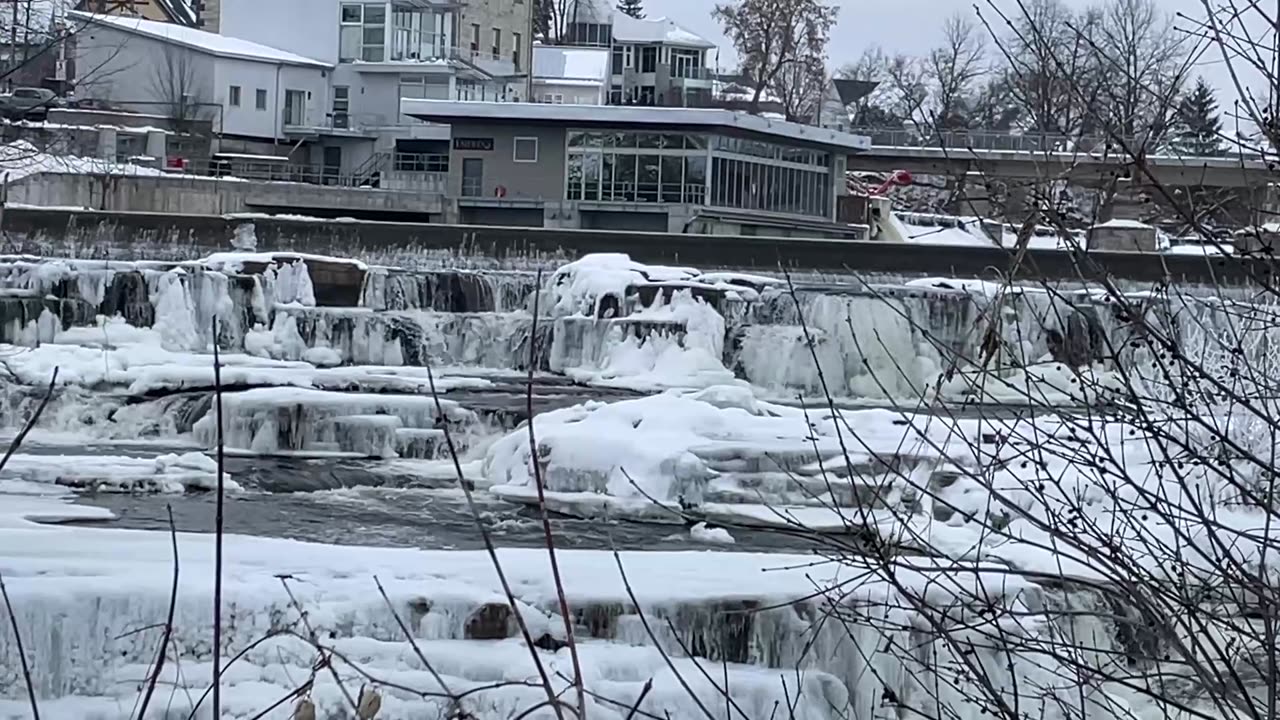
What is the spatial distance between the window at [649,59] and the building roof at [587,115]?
21838mm

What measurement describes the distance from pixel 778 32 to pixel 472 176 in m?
26.8

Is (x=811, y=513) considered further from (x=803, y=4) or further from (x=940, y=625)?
(x=803, y=4)

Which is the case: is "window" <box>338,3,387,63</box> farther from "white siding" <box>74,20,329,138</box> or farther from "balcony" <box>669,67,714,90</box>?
"balcony" <box>669,67,714,90</box>

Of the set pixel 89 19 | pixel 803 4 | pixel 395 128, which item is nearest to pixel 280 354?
pixel 89 19

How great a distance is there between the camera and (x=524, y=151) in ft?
149

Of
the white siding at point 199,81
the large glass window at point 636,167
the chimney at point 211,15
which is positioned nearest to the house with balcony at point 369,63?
the white siding at point 199,81

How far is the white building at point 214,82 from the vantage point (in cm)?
5316

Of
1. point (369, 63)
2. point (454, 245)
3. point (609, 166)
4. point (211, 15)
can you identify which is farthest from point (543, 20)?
point (454, 245)

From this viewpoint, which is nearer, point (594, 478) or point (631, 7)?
point (594, 478)

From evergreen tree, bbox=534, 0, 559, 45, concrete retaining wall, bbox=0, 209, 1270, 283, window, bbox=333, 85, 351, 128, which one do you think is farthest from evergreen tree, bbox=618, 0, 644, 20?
concrete retaining wall, bbox=0, 209, 1270, 283

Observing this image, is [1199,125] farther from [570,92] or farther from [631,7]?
[631,7]

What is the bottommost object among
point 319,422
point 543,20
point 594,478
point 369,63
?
point 594,478

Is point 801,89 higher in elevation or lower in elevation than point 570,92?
higher

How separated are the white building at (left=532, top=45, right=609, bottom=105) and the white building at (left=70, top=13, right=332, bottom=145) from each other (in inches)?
448
